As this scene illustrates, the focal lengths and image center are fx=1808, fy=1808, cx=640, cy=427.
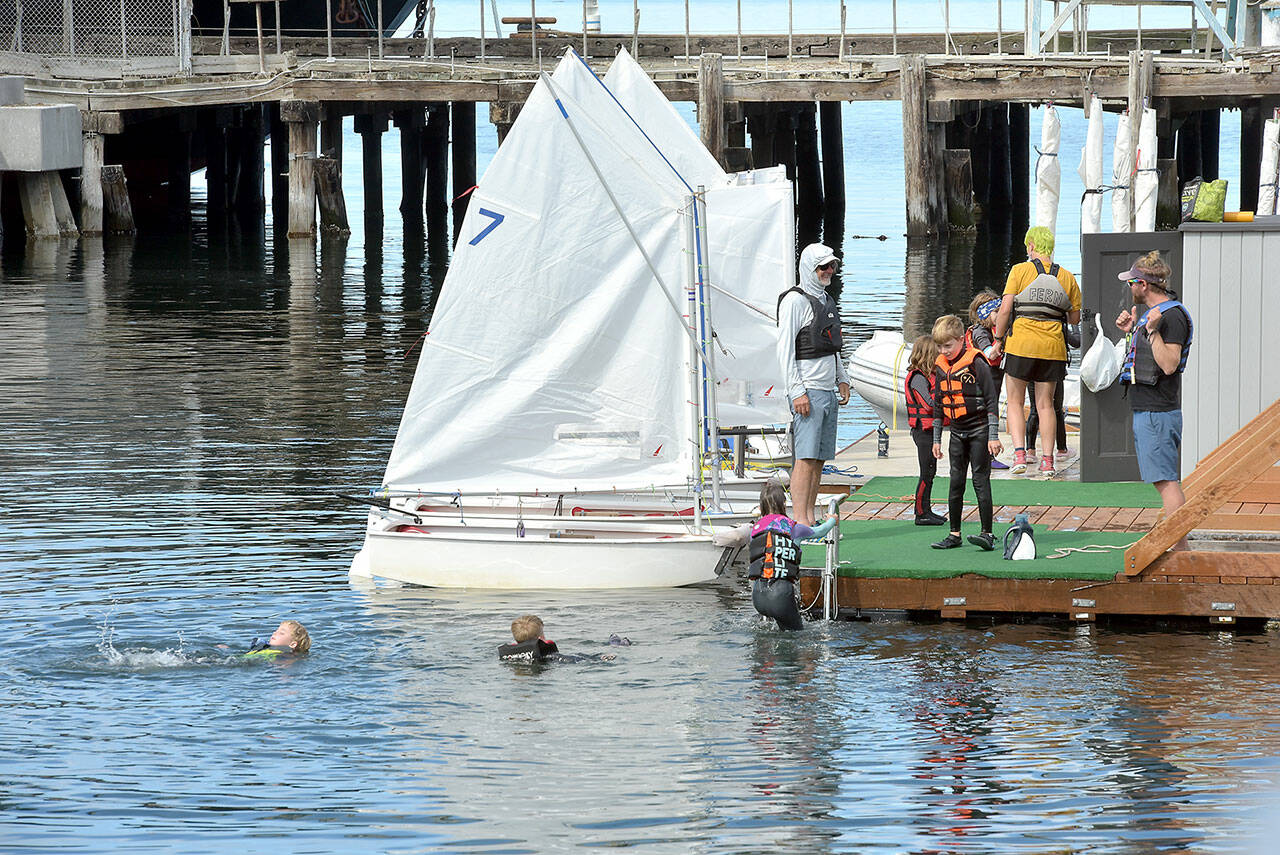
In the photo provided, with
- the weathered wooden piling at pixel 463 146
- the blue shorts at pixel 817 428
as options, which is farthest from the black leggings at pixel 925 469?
the weathered wooden piling at pixel 463 146

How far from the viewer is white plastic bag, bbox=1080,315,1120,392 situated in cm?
1406

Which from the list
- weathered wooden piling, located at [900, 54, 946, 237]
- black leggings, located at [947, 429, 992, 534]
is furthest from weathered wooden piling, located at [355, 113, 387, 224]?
black leggings, located at [947, 429, 992, 534]

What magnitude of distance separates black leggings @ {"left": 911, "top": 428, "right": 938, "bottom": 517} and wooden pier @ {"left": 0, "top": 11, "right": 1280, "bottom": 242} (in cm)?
2107

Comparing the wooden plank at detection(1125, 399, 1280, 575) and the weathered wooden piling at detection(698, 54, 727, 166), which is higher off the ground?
the weathered wooden piling at detection(698, 54, 727, 166)

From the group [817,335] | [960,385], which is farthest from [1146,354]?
[817,335]

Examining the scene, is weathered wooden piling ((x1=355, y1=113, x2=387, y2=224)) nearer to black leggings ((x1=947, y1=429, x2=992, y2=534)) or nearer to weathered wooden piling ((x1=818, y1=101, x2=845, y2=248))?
weathered wooden piling ((x1=818, y1=101, x2=845, y2=248))

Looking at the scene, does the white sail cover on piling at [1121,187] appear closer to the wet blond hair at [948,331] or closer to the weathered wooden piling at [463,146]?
the wet blond hair at [948,331]

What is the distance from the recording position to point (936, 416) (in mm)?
12664

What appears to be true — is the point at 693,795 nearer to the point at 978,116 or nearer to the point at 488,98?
the point at 488,98

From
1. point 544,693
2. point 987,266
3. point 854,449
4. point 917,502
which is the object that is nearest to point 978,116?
point 987,266

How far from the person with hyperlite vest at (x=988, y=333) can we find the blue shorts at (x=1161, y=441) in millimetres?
3205

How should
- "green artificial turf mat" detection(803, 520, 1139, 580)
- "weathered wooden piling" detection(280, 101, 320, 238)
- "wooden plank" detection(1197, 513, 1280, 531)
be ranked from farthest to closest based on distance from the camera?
"weathered wooden piling" detection(280, 101, 320, 238)
"wooden plank" detection(1197, 513, 1280, 531)
"green artificial turf mat" detection(803, 520, 1139, 580)

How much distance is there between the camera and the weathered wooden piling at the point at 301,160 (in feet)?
127

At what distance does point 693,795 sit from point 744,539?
4.13 m
